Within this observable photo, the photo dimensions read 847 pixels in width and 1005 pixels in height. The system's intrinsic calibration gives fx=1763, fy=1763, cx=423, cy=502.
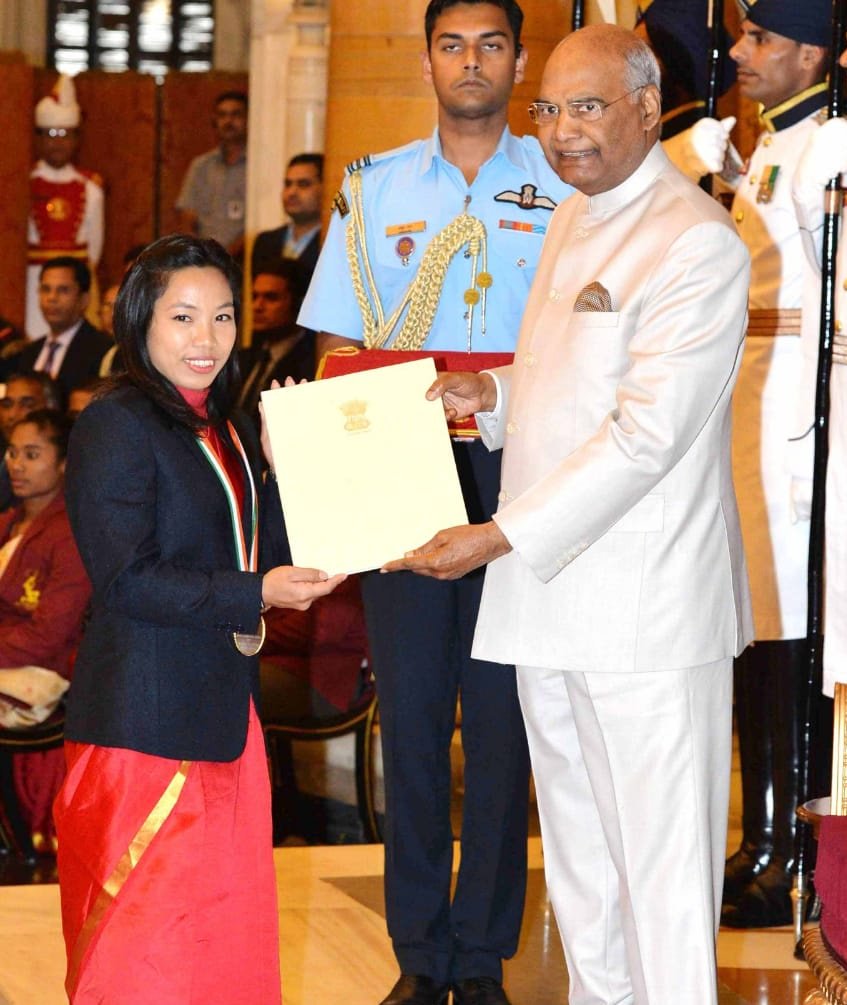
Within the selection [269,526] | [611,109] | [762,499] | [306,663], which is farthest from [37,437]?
[611,109]

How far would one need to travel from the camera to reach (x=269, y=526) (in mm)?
2965

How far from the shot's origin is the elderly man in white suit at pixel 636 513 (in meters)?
2.72

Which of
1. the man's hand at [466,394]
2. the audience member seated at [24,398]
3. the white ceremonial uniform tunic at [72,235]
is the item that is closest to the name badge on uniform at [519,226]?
the man's hand at [466,394]

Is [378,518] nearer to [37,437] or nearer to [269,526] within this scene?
[269,526]

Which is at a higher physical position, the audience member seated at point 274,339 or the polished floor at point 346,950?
the audience member seated at point 274,339

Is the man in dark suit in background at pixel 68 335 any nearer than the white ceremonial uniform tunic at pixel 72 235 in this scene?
Yes

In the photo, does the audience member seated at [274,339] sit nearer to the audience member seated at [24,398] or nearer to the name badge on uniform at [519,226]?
the audience member seated at [24,398]

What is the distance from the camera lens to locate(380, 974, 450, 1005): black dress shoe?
3365 mm

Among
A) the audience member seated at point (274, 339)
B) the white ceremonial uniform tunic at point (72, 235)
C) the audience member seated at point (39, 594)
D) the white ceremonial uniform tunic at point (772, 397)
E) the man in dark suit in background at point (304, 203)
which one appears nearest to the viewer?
the white ceremonial uniform tunic at point (772, 397)

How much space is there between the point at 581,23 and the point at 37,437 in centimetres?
288

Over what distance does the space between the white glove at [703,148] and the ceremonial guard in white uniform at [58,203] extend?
8022mm

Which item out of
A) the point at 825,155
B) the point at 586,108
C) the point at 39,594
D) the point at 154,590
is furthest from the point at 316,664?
the point at 586,108

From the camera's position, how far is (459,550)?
Result: 280 centimetres

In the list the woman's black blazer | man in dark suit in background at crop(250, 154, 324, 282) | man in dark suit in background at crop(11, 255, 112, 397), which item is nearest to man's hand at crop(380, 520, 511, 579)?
the woman's black blazer
